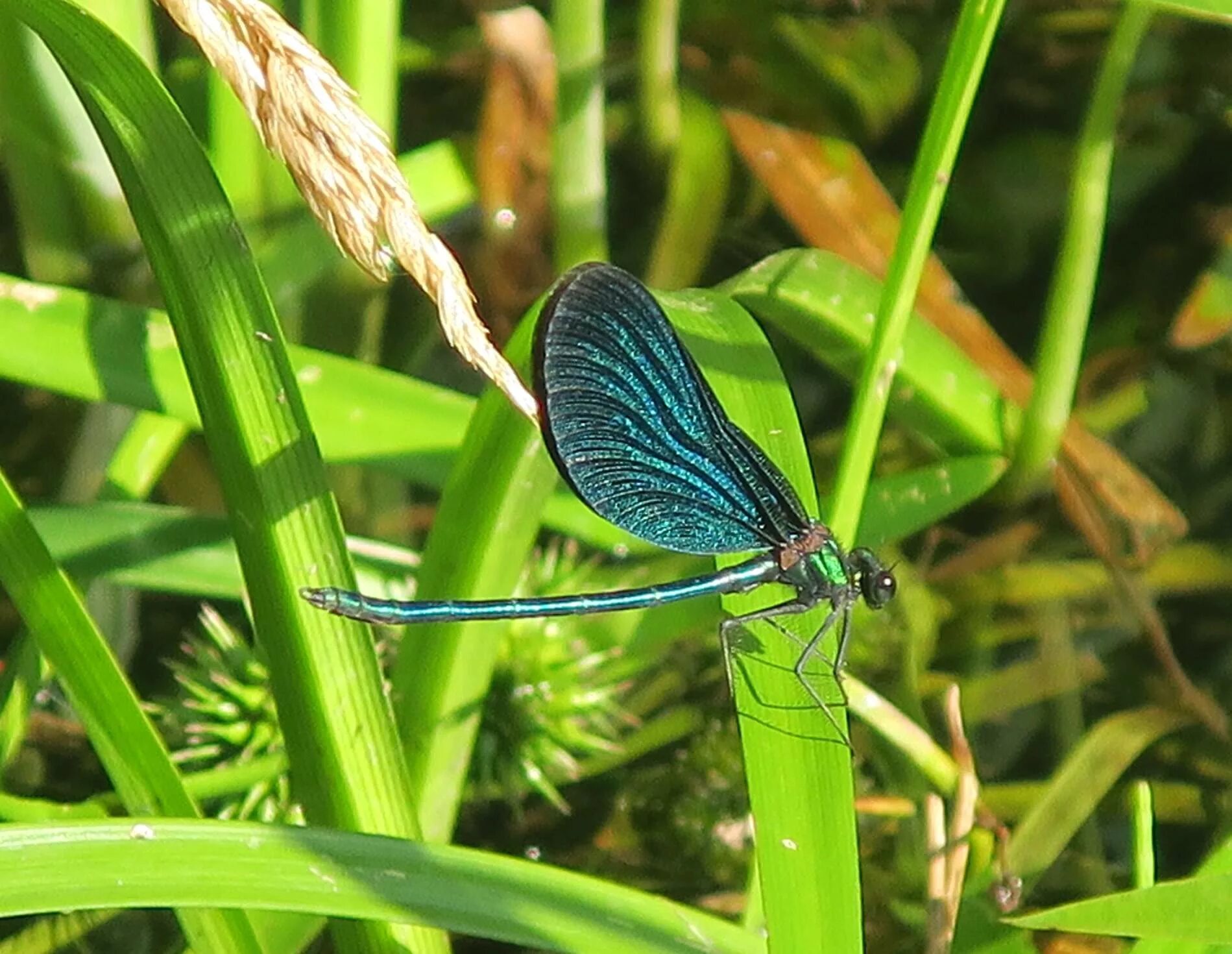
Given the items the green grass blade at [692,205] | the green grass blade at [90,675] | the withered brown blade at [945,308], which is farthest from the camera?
the green grass blade at [692,205]

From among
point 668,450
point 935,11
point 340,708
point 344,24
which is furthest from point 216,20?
point 935,11

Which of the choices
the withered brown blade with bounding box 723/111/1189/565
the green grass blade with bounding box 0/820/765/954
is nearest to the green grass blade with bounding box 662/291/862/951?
the green grass blade with bounding box 0/820/765/954

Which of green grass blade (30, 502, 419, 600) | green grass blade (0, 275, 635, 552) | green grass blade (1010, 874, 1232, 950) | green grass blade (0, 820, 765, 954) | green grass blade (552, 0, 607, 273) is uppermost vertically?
green grass blade (552, 0, 607, 273)

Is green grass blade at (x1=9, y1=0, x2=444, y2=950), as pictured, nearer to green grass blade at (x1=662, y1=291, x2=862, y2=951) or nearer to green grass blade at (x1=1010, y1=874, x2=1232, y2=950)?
green grass blade at (x1=662, y1=291, x2=862, y2=951)

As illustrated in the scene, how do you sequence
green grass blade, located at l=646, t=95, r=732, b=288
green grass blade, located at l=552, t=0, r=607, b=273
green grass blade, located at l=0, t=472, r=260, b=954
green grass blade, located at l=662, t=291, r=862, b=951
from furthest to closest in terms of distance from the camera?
green grass blade, located at l=646, t=95, r=732, b=288 → green grass blade, located at l=552, t=0, r=607, b=273 → green grass blade, located at l=0, t=472, r=260, b=954 → green grass blade, located at l=662, t=291, r=862, b=951

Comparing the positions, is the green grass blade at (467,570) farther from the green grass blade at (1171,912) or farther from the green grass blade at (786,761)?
the green grass blade at (1171,912)

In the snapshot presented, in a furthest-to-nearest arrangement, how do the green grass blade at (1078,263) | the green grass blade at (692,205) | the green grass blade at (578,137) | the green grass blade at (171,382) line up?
the green grass blade at (692,205), the green grass blade at (578,137), the green grass blade at (1078,263), the green grass blade at (171,382)

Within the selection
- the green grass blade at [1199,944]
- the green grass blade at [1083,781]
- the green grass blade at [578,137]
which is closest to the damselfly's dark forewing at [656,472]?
the green grass blade at [1199,944]
